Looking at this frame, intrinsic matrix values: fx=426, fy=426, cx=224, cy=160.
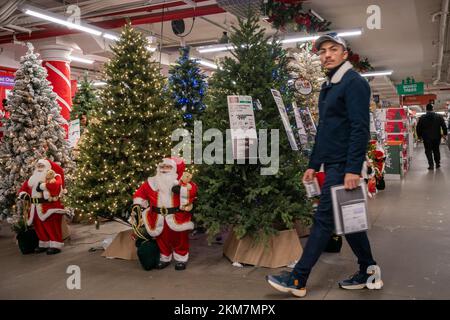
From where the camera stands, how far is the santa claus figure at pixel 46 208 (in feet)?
14.3

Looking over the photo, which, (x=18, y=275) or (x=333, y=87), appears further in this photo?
(x=18, y=275)

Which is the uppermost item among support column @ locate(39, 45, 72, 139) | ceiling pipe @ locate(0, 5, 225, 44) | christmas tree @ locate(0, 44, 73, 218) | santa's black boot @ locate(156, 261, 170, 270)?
ceiling pipe @ locate(0, 5, 225, 44)

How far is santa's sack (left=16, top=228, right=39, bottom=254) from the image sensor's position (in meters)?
4.31

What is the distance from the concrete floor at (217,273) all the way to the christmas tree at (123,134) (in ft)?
2.02

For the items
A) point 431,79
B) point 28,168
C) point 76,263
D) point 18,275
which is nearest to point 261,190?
point 76,263

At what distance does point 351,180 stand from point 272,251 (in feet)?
4.01

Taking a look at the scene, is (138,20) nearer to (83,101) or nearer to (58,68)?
(58,68)

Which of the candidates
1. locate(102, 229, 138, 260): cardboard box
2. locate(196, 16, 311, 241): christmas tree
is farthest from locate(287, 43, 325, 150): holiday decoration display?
locate(102, 229, 138, 260): cardboard box

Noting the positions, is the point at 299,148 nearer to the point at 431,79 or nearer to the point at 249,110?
the point at 249,110

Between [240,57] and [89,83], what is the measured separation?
190 inches

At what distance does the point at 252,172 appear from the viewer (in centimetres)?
363

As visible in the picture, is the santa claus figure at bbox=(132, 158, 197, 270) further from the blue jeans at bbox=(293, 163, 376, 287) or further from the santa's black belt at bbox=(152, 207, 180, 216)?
the blue jeans at bbox=(293, 163, 376, 287)

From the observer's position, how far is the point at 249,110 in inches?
140

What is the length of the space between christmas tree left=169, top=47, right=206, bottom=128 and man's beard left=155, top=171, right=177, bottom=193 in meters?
1.54
